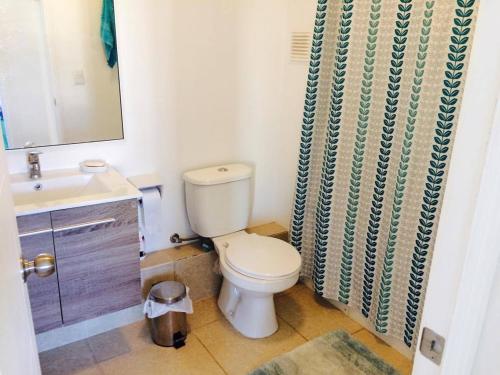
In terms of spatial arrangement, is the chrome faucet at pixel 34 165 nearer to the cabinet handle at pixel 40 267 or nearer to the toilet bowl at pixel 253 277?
the toilet bowl at pixel 253 277

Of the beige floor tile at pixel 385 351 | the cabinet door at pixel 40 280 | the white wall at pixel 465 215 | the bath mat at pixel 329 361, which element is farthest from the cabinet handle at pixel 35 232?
the beige floor tile at pixel 385 351

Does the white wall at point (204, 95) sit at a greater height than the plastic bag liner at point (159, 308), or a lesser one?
greater

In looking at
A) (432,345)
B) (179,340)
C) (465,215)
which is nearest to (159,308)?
(179,340)

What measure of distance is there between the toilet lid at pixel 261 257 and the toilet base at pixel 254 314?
15 cm

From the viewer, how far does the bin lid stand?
7.00 ft

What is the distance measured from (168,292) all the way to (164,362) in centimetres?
34

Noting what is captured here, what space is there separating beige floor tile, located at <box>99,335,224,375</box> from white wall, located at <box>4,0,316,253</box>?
2.11ft

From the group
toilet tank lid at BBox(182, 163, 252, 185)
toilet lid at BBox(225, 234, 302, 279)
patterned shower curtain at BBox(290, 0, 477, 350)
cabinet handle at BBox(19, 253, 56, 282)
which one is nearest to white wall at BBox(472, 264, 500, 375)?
cabinet handle at BBox(19, 253, 56, 282)

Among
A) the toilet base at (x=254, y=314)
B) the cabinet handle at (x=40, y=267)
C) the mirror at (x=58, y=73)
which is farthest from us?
the toilet base at (x=254, y=314)

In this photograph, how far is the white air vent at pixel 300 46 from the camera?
2430 mm

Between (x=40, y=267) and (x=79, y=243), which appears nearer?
(x=40, y=267)

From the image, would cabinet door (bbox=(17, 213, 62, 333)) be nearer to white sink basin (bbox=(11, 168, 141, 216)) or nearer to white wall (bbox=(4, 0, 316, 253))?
white sink basin (bbox=(11, 168, 141, 216))

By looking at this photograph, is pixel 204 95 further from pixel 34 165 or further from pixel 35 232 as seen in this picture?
pixel 35 232

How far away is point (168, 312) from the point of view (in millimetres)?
2139
